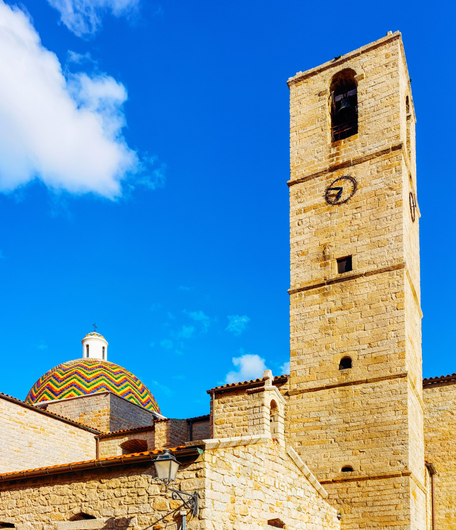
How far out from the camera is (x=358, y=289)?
664 inches

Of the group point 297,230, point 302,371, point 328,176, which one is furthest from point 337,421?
point 328,176

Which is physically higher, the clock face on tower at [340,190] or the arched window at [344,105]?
the arched window at [344,105]

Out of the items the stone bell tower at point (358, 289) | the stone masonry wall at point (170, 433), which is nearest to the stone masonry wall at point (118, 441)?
the stone masonry wall at point (170, 433)

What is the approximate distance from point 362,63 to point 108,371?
14.7 meters

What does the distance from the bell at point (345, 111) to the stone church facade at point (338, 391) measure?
4cm

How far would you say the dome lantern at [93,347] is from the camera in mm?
28062

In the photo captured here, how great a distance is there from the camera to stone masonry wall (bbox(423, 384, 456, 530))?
57.5 ft

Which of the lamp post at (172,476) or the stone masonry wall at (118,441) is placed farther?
the stone masonry wall at (118,441)

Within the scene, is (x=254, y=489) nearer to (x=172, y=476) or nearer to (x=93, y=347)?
(x=172, y=476)

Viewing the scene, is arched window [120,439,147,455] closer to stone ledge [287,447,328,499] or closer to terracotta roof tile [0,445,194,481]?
stone ledge [287,447,328,499]

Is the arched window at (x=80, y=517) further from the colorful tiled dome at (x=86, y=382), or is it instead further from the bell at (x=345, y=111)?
the colorful tiled dome at (x=86, y=382)

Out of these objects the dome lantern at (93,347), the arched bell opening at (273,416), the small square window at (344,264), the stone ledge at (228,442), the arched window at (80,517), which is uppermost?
the small square window at (344,264)

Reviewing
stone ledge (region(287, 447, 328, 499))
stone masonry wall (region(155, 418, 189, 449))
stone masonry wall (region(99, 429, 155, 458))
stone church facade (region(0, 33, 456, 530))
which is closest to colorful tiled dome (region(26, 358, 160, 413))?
stone masonry wall (region(99, 429, 155, 458))

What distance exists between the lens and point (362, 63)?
19422mm
